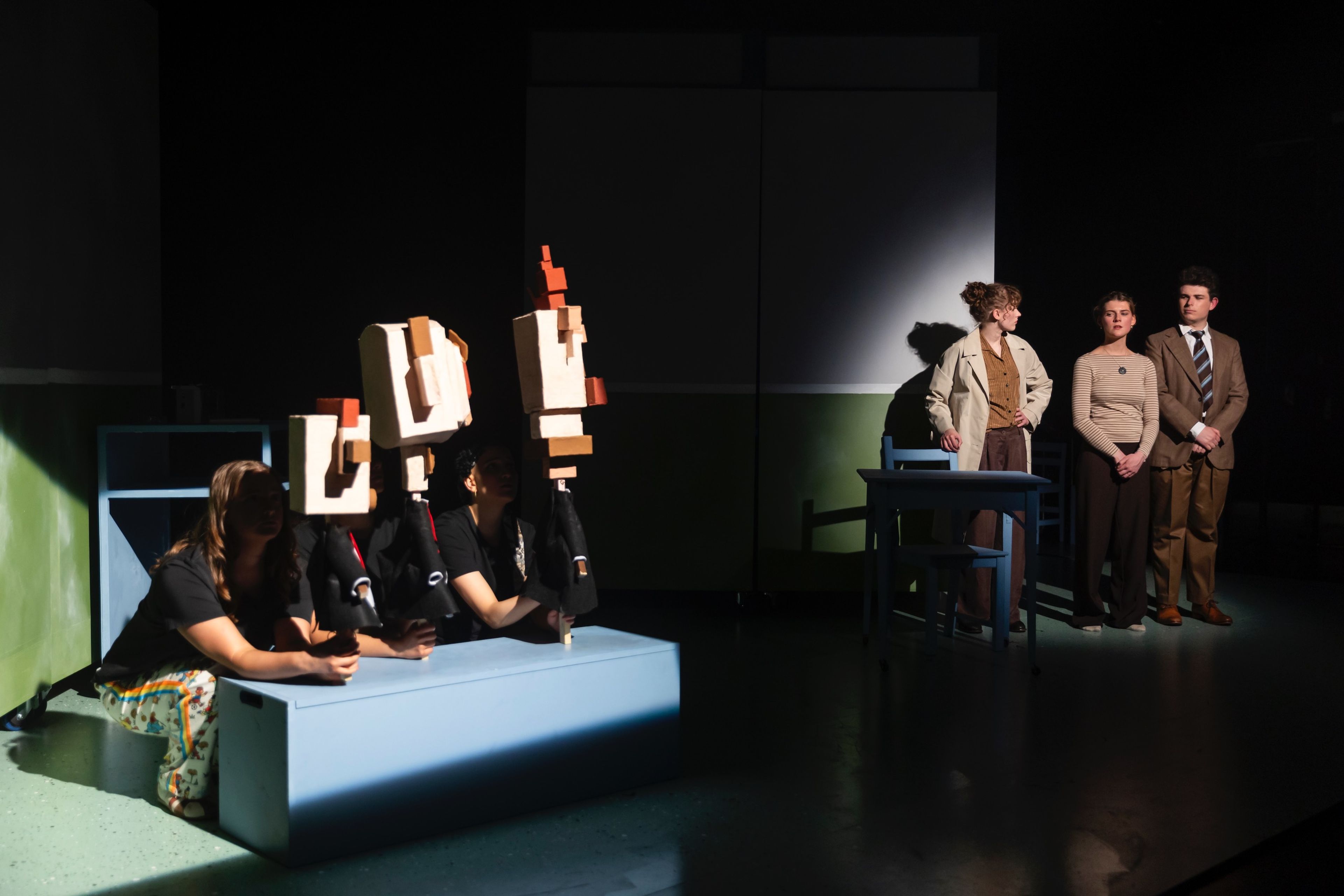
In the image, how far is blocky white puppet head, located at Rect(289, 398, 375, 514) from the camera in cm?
206

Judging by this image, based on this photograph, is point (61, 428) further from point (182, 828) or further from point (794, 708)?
point (794, 708)

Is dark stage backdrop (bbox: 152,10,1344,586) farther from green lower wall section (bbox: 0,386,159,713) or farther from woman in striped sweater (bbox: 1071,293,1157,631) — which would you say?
woman in striped sweater (bbox: 1071,293,1157,631)

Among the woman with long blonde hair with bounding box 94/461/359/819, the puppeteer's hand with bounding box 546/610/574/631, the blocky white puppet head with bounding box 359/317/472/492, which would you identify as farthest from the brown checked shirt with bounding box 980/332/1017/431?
the woman with long blonde hair with bounding box 94/461/359/819

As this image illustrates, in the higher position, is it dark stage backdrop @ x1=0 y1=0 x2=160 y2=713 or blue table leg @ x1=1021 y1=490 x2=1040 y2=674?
dark stage backdrop @ x1=0 y1=0 x2=160 y2=713

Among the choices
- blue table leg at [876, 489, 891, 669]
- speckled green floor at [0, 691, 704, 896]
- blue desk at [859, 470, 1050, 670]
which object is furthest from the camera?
blue table leg at [876, 489, 891, 669]

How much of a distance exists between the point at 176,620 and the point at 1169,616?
13.3 ft

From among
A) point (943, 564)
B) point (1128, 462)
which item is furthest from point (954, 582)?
point (1128, 462)

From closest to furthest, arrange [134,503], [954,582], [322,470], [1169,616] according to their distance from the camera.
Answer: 1. [322,470]
2. [134,503]
3. [954,582]
4. [1169,616]

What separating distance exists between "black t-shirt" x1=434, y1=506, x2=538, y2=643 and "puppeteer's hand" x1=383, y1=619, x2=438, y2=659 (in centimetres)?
23

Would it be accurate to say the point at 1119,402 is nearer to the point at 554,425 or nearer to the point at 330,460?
the point at 554,425

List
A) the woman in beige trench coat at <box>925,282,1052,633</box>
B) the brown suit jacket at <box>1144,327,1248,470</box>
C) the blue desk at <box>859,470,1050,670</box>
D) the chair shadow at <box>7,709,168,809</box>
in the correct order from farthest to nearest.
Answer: the brown suit jacket at <box>1144,327,1248,470</box> → the woman in beige trench coat at <box>925,282,1052,633</box> → the blue desk at <box>859,470,1050,670</box> → the chair shadow at <box>7,709,168,809</box>

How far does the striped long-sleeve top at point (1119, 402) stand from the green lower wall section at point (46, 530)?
3.75m

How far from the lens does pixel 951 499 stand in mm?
3750

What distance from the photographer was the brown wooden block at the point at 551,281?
235 centimetres
